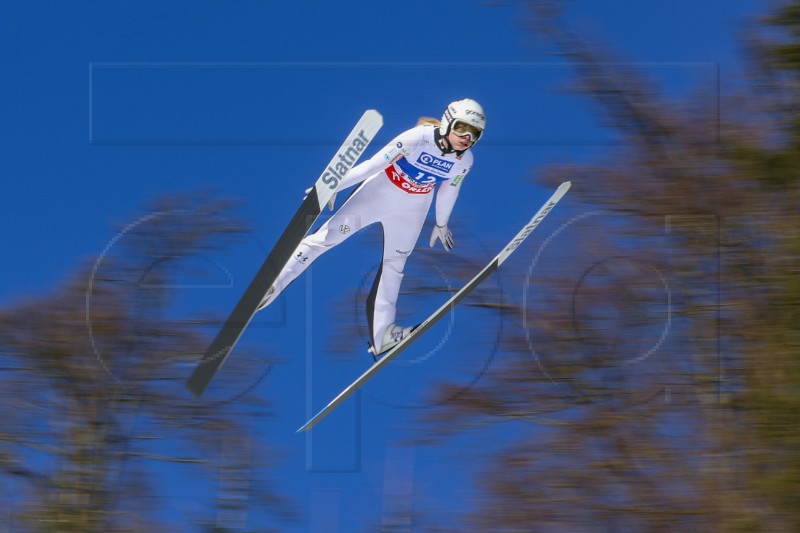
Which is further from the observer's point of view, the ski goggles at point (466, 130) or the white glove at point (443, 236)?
the white glove at point (443, 236)

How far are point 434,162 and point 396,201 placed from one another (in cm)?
36

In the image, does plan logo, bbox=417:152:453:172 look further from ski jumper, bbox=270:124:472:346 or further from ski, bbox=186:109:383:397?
ski, bbox=186:109:383:397

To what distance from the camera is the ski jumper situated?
7.54m

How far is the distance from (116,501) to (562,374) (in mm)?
6295

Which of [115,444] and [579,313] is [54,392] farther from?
[579,313]

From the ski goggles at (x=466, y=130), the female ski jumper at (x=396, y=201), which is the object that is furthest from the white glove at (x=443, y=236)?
the ski goggles at (x=466, y=130)

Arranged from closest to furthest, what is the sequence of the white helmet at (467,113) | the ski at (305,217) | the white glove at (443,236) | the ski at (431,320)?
the white helmet at (467,113) → the ski at (305,217) → the white glove at (443,236) → the ski at (431,320)

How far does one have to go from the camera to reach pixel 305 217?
298 inches

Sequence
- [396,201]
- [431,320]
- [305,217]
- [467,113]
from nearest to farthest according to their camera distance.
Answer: [467,113] < [305,217] < [396,201] < [431,320]

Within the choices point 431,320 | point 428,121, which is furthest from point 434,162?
point 431,320

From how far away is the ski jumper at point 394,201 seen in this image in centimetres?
754

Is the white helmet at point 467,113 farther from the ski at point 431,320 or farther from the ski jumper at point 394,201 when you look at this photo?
the ski at point 431,320

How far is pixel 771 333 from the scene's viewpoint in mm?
10953

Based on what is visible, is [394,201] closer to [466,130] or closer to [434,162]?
[434,162]
